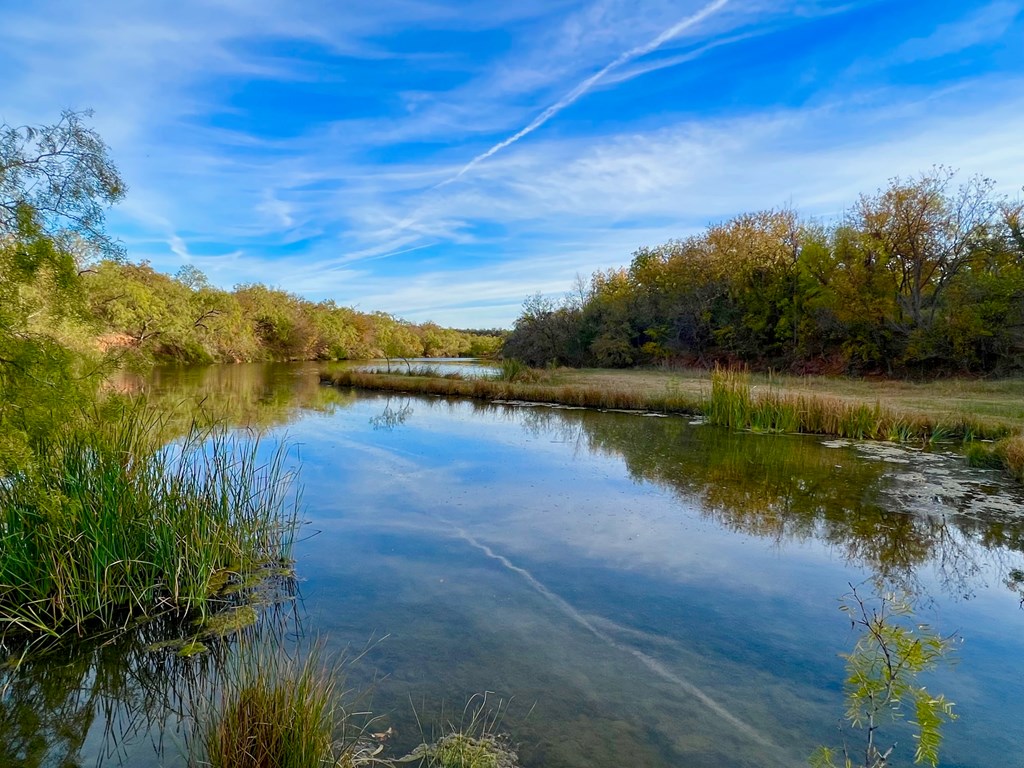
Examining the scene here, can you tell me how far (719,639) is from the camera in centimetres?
368

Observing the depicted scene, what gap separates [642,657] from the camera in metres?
3.45

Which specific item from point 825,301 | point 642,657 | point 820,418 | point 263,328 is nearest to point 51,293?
point 642,657

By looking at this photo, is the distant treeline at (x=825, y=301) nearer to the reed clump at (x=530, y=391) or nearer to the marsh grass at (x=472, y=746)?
the reed clump at (x=530, y=391)

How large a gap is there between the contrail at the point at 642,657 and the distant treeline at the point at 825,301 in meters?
19.8

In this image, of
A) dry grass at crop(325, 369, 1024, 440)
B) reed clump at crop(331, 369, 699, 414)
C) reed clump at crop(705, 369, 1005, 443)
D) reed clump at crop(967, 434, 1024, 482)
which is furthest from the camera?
reed clump at crop(331, 369, 699, 414)

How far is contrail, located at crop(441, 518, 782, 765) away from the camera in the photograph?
9.14 feet

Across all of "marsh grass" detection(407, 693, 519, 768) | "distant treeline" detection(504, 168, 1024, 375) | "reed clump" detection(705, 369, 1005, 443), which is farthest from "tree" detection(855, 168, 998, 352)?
"marsh grass" detection(407, 693, 519, 768)

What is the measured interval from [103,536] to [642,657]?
3.37 m

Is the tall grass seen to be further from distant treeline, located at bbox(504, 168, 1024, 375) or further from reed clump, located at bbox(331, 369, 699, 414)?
distant treeline, located at bbox(504, 168, 1024, 375)

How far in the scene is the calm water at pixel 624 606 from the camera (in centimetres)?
276

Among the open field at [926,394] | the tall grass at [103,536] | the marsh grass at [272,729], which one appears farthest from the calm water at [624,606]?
the open field at [926,394]

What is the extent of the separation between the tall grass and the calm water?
350 mm

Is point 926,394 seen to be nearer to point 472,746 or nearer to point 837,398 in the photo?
point 837,398

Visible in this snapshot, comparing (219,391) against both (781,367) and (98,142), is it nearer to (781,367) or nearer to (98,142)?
(98,142)
